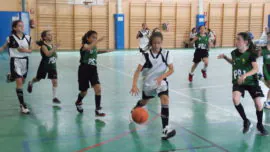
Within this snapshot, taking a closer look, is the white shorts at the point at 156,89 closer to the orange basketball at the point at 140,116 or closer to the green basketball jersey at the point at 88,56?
the orange basketball at the point at 140,116

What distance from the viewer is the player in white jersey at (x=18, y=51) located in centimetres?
635

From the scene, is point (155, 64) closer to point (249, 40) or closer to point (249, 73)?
point (249, 73)

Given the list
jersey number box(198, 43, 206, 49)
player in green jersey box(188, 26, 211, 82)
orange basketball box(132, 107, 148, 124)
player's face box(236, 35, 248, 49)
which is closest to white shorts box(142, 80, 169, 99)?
orange basketball box(132, 107, 148, 124)

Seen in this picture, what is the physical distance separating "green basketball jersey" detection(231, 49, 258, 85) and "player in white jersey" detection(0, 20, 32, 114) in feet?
12.8

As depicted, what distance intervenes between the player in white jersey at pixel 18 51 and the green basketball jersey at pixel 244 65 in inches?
154

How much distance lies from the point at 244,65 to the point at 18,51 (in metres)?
4.28

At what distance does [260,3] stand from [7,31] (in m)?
21.1

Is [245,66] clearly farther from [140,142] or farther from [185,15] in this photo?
[185,15]

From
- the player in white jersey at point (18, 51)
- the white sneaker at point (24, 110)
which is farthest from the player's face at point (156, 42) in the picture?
the white sneaker at point (24, 110)

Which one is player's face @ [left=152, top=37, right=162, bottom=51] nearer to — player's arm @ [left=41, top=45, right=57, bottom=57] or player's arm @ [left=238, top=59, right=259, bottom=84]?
player's arm @ [left=238, top=59, right=259, bottom=84]

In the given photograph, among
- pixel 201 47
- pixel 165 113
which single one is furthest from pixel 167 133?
pixel 201 47

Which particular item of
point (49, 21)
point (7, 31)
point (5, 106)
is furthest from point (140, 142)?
point (49, 21)

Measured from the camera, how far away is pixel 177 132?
211 inches

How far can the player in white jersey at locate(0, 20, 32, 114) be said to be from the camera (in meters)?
6.35
